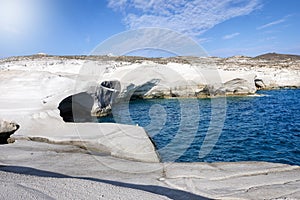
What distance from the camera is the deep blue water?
10.5m

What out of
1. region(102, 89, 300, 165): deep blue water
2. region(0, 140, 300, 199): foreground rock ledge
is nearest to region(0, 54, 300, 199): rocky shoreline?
region(0, 140, 300, 199): foreground rock ledge

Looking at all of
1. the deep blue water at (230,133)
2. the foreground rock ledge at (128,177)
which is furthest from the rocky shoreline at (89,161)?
the deep blue water at (230,133)

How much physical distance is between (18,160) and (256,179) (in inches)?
233

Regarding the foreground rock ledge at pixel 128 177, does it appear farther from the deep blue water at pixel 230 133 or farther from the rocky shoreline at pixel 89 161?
the deep blue water at pixel 230 133

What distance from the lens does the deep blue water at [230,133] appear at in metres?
10.5

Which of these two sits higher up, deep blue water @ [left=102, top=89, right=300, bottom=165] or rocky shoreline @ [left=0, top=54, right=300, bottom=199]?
rocky shoreline @ [left=0, top=54, right=300, bottom=199]

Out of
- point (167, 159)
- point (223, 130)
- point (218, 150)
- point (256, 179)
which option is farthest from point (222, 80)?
point (256, 179)

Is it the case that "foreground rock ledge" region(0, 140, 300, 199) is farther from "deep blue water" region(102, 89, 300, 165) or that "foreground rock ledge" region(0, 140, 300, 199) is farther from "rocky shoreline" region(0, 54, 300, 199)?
"deep blue water" region(102, 89, 300, 165)

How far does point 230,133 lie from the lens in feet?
45.8

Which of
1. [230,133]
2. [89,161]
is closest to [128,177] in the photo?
[89,161]

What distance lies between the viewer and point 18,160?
6781 mm

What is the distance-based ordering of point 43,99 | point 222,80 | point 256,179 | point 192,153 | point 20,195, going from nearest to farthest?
1. point 20,195
2. point 256,179
3. point 192,153
4. point 43,99
5. point 222,80

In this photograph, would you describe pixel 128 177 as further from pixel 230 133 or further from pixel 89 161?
pixel 230 133

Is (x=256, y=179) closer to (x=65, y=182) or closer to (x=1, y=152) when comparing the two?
(x=65, y=182)
